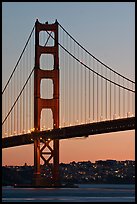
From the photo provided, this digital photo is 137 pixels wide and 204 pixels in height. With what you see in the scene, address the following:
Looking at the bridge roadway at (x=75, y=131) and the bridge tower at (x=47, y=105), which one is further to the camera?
the bridge tower at (x=47, y=105)

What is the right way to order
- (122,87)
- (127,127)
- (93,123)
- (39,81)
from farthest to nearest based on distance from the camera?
(39,81)
(122,87)
(93,123)
(127,127)

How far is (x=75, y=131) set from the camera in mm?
31781

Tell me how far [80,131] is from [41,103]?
5.07 meters

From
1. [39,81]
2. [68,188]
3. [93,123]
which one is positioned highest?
[39,81]

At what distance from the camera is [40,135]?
3397cm

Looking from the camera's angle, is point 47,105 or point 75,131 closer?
point 75,131

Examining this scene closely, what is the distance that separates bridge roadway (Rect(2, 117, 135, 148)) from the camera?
2878 cm

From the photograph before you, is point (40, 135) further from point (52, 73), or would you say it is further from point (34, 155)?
point (52, 73)

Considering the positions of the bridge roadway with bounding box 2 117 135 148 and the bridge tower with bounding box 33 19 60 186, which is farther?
the bridge tower with bounding box 33 19 60 186

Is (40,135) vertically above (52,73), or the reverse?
Result: (52,73)

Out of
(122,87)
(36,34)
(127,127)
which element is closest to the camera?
(127,127)

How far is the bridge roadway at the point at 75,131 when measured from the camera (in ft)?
94.4

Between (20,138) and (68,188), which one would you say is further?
(68,188)

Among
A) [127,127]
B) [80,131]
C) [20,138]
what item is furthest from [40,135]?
[127,127]
